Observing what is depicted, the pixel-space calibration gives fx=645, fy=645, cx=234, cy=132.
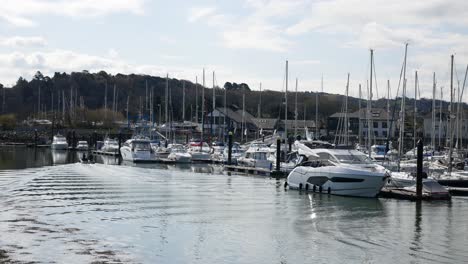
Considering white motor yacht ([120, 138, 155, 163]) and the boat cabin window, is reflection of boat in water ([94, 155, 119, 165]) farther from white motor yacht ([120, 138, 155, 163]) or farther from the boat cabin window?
the boat cabin window

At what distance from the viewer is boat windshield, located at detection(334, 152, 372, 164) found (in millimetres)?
43750

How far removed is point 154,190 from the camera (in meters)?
46.2

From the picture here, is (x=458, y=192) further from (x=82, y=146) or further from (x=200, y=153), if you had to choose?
(x=82, y=146)

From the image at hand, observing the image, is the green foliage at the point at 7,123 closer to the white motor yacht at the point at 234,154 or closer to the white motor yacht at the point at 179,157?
the white motor yacht at the point at 179,157

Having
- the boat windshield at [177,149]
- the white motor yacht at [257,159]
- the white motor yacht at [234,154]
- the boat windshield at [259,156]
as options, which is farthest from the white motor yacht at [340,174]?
the boat windshield at [177,149]

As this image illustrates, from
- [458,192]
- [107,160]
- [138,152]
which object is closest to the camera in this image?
[458,192]

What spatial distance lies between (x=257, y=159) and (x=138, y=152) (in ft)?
64.5

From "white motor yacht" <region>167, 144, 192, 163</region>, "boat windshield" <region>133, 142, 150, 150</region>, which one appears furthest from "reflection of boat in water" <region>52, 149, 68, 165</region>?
"white motor yacht" <region>167, 144, 192, 163</region>

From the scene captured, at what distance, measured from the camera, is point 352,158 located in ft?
145

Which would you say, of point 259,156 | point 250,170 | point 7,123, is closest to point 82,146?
point 7,123

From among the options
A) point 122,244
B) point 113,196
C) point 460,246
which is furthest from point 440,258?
point 113,196

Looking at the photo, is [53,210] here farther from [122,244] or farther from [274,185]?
[274,185]

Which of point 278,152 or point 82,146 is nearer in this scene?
point 278,152

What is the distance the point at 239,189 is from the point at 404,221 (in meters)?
17.6
